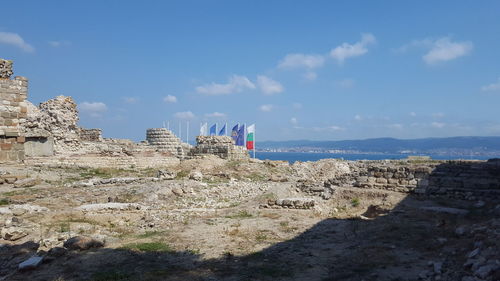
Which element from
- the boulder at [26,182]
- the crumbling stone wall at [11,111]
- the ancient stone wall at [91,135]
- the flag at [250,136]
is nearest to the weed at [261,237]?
the boulder at [26,182]

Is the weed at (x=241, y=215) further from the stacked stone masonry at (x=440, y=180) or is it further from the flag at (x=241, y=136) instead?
the flag at (x=241, y=136)

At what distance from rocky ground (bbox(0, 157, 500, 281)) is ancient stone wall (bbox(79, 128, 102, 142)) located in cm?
1156

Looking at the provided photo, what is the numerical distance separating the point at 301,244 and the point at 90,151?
19588 millimetres

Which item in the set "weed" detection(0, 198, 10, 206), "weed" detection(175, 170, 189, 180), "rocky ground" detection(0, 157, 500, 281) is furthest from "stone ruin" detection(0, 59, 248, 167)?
"weed" detection(0, 198, 10, 206)

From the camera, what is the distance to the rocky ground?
5828mm

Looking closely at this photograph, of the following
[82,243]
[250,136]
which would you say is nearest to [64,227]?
[82,243]

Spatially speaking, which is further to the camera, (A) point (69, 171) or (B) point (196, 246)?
(A) point (69, 171)

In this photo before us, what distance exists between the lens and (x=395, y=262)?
6.21 m

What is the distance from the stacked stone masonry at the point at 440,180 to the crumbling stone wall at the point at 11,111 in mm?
14106

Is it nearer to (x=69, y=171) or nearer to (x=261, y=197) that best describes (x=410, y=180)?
(x=261, y=197)

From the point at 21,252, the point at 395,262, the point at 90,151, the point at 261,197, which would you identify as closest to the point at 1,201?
the point at 21,252

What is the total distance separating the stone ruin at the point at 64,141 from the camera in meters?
16.0

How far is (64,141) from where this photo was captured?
22.4m

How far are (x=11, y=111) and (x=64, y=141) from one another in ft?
22.3
